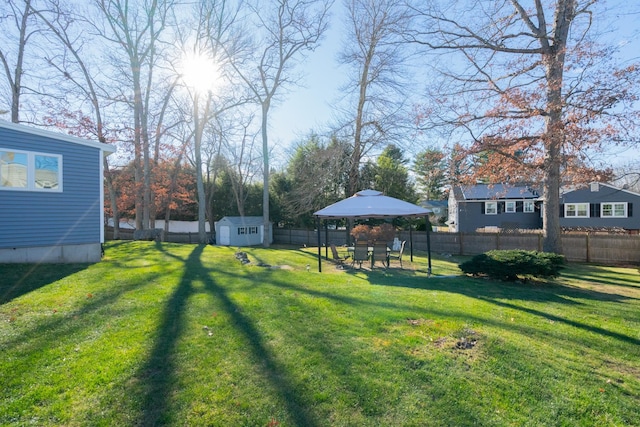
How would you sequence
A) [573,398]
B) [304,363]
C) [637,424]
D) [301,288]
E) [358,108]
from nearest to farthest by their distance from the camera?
[637,424] < [573,398] < [304,363] < [301,288] < [358,108]

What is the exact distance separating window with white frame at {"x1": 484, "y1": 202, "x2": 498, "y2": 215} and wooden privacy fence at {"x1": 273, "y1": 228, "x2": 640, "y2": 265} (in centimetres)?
1181

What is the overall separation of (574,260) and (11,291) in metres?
18.2

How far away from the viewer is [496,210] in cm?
2742

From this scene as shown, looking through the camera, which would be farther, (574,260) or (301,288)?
(574,260)

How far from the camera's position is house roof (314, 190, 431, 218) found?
392 inches

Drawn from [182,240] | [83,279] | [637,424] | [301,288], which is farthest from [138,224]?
[637,424]

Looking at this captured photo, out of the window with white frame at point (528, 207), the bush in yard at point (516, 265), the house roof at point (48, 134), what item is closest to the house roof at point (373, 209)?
the bush in yard at point (516, 265)

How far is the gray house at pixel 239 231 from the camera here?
79.6 feet

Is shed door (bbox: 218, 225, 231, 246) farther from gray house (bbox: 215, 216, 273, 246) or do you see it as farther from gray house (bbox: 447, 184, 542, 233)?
gray house (bbox: 447, 184, 542, 233)

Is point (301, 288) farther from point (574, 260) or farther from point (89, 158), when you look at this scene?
point (574, 260)

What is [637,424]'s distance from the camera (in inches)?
103

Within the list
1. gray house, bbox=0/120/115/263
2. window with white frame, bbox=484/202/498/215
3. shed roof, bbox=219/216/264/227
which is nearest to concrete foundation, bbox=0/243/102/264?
gray house, bbox=0/120/115/263

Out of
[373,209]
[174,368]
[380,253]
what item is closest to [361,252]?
[380,253]

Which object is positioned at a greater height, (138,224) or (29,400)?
(138,224)
